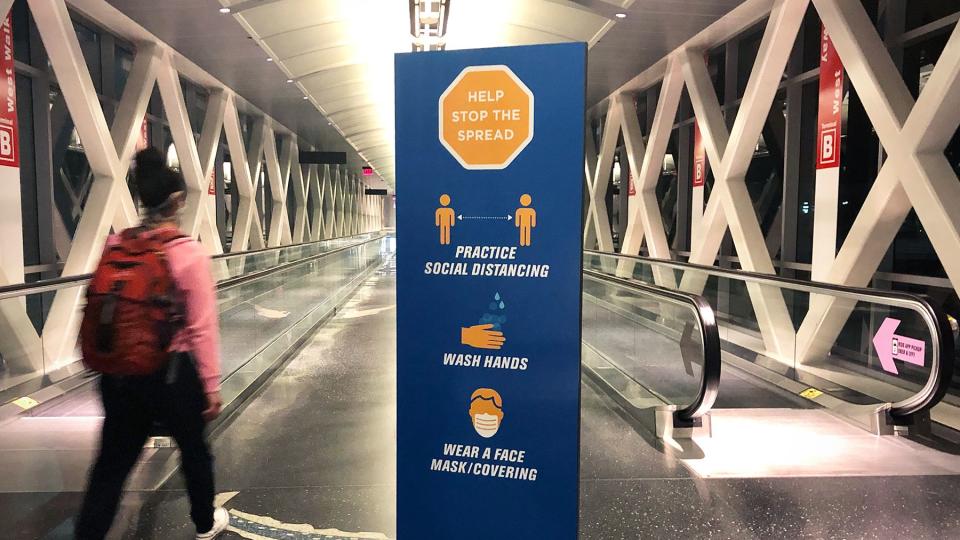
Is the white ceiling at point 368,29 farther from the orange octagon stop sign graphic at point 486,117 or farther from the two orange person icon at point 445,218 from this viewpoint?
the two orange person icon at point 445,218

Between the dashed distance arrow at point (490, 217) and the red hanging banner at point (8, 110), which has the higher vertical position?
the red hanging banner at point (8, 110)

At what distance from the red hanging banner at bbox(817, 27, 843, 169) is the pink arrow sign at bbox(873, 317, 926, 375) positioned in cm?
297

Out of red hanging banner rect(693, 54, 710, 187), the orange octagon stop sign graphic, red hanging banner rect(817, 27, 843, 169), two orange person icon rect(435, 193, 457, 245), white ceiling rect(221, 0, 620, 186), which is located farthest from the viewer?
red hanging banner rect(693, 54, 710, 187)

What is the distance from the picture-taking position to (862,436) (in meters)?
5.04

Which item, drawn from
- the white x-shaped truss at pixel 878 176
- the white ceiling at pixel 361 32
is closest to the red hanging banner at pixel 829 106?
the white x-shaped truss at pixel 878 176

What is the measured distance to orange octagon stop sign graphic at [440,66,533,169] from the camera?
7.04ft

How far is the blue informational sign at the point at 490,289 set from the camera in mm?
2148

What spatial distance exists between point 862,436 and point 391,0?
757cm

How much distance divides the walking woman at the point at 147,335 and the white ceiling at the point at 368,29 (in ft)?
20.5

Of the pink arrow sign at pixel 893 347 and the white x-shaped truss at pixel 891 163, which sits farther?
the white x-shaped truss at pixel 891 163

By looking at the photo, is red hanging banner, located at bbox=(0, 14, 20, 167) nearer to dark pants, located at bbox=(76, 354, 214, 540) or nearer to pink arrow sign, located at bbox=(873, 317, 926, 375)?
dark pants, located at bbox=(76, 354, 214, 540)

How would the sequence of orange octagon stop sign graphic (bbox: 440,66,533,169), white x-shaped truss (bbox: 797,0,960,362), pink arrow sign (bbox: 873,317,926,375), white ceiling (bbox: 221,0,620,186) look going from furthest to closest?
white ceiling (bbox: 221,0,620,186), white x-shaped truss (bbox: 797,0,960,362), pink arrow sign (bbox: 873,317,926,375), orange octagon stop sign graphic (bbox: 440,66,533,169)

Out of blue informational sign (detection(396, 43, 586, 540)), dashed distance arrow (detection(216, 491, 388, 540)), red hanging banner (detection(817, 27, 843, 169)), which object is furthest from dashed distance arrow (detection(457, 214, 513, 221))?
red hanging banner (detection(817, 27, 843, 169))

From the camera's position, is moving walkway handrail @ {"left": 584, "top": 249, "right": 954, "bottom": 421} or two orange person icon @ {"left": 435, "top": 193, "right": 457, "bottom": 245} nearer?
two orange person icon @ {"left": 435, "top": 193, "right": 457, "bottom": 245}
